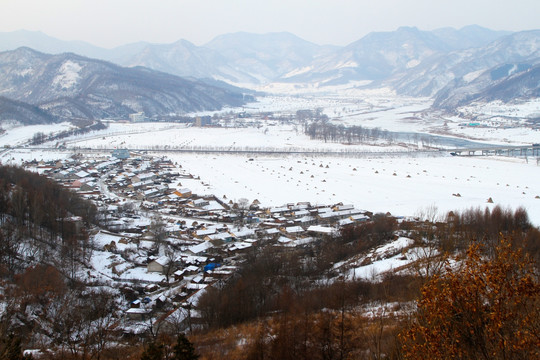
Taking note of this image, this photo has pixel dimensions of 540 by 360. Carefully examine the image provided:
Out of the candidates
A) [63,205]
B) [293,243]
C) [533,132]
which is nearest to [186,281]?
[293,243]

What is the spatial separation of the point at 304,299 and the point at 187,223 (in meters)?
5.55

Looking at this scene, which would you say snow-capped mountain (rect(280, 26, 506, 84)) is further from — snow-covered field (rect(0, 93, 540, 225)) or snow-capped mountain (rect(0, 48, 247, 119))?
snow-covered field (rect(0, 93, 540, 225))

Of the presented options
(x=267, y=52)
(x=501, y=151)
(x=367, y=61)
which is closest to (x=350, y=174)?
(x=501, y=151)

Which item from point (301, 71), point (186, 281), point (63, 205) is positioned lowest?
point (186, 281)

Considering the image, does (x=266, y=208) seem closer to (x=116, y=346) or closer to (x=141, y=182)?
(x=141, y=182)

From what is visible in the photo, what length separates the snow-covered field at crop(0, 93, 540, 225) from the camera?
41.9 ft

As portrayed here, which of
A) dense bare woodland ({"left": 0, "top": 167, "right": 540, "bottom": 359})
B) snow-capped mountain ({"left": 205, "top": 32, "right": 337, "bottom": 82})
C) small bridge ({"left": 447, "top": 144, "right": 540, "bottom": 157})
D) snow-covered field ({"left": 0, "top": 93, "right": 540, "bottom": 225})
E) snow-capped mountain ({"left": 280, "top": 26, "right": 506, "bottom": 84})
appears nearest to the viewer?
dense bare woodland ({"left": 0, "top": 167, "right": 540, "bottom": 359})

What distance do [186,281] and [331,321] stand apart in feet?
10.8

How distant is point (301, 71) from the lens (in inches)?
4269

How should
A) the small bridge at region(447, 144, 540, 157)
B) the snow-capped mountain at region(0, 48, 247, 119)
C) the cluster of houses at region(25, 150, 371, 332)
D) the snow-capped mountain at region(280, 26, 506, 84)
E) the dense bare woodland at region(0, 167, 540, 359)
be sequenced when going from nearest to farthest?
the dense bare woodland at region(0, 167, 540, 359) → the cluster of houses at region(25, 150, 371, 332) → the small bridge at region(447, 144, 540, 157) → the snow-capped mountain at region(0, 48, 247, 119) → the snow-capped mountain at region(280, 26, 506, 84)

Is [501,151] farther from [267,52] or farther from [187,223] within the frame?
[267,52]

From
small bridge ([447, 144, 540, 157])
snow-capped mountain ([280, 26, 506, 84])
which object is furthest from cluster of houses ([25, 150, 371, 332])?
snow-capped mountain ([280, 26, 506, 84])

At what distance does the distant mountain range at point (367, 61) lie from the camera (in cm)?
5162

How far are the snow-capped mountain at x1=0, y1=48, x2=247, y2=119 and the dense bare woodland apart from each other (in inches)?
1329
